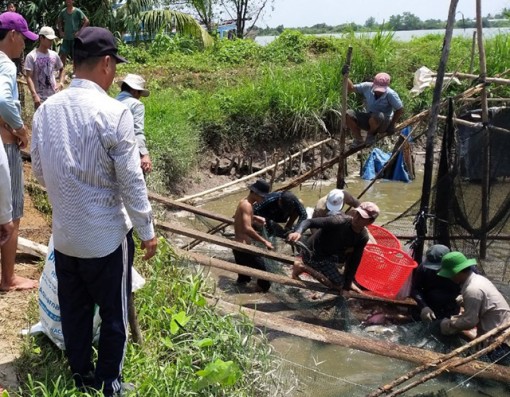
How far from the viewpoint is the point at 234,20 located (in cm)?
2372

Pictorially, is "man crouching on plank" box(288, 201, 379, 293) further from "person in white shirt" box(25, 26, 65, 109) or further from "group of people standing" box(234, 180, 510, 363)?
"person in white shirt" box(25, 26, 65, 109)

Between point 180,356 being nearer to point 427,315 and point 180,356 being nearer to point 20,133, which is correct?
point 20,133

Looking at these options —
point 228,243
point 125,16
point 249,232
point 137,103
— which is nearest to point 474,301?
point 228,243

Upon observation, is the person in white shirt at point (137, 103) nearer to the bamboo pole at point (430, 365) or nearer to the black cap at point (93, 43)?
the black cap at point (93, 43)

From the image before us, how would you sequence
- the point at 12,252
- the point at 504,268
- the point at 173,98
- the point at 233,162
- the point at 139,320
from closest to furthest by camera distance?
the point at 139,320, the point at 12,252, the point at 504,268, the point at 233,162, the point at 173,98

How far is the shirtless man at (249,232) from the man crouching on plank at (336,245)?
57 cm

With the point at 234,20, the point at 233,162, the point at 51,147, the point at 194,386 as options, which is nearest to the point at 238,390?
the point at 194,386

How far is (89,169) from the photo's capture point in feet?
8.86

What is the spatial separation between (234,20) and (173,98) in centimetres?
1272

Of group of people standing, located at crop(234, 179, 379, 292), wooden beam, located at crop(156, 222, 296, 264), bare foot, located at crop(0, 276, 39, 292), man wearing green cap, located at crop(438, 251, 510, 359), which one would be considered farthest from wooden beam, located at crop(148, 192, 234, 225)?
man wearing green cap, located at crop(438, 251, 510, 359)

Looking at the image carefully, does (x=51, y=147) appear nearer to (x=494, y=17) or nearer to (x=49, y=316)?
(x=49, y=316)

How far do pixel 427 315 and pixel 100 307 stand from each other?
343 cm

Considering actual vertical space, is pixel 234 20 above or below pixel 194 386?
above

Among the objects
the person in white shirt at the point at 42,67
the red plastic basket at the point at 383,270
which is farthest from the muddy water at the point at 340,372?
the person in white shirt at the point at 42,67
